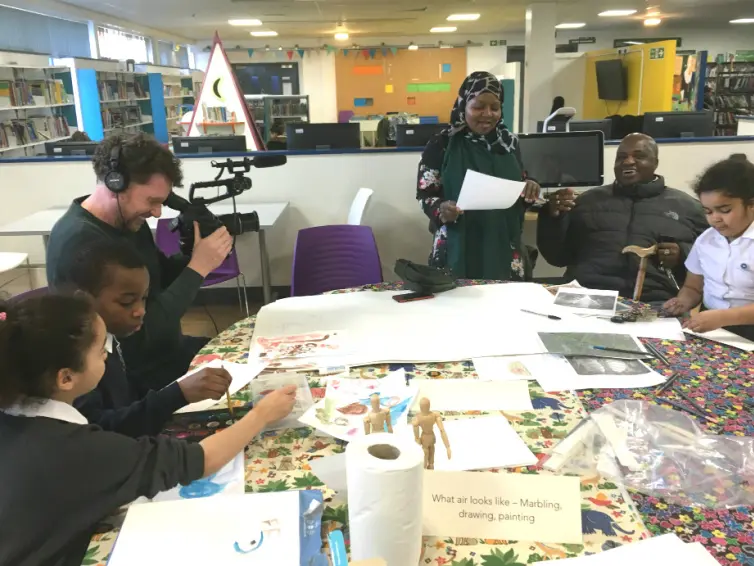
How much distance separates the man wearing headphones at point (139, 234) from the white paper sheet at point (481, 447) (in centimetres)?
85

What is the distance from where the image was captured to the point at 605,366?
1391mm

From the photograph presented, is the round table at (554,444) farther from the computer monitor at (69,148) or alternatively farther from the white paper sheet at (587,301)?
the computer monitor at (69,148)

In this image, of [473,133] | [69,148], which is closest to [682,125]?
[473,133]

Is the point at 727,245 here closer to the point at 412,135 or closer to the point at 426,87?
the point at 412,135

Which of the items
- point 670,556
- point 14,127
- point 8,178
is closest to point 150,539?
point 670,556

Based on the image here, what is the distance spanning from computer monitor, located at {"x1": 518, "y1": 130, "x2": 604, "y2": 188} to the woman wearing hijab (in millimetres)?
801

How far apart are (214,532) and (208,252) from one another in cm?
103

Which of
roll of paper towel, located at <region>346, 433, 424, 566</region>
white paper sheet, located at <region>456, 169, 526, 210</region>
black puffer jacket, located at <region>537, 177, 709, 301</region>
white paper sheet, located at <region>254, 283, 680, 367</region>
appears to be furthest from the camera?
black puffer jacket, located at <region>537, 177, 709, 301</region>

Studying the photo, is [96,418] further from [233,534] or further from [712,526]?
[712,526]

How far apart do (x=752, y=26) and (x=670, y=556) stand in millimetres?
14454

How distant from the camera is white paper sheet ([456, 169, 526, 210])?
2072mm

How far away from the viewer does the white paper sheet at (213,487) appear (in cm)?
94

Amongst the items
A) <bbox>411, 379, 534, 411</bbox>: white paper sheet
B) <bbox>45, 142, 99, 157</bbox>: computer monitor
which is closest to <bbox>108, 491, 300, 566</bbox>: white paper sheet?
<bbox>411, 379, 534, 411</bbox>: white paper sheet

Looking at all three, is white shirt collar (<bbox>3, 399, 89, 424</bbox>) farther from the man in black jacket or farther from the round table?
the man in black jacket
